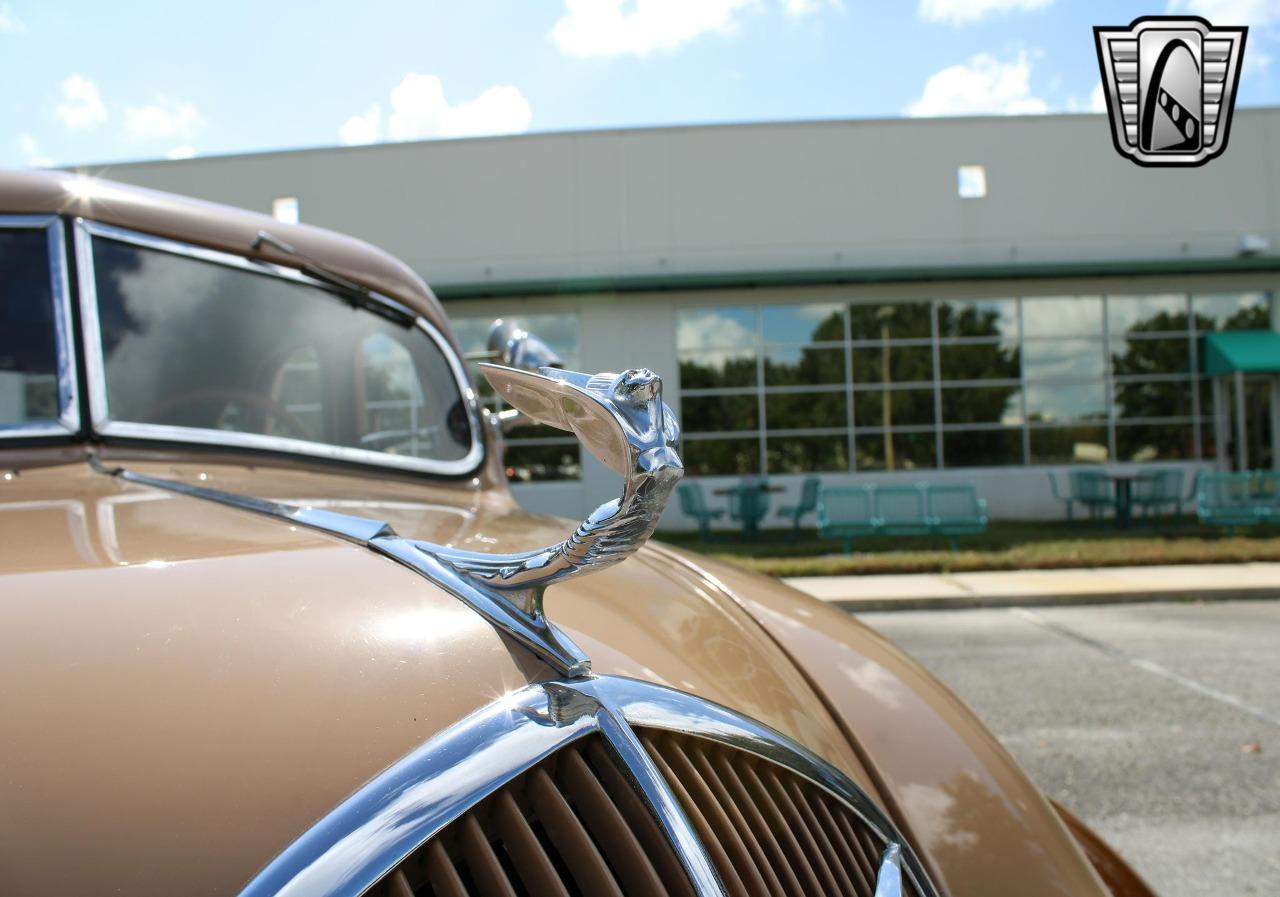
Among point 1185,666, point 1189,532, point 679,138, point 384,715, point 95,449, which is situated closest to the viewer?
point 384,715

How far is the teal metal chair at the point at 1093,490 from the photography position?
15180 millimetres

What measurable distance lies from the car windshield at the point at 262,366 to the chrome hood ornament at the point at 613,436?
1331mm

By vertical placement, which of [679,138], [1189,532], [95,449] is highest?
[679,138]

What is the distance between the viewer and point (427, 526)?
175cm

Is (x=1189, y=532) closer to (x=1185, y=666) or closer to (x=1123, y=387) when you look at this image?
(x=1123, y=387)

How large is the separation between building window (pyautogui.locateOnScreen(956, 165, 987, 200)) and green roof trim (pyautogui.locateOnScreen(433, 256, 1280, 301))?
1.56 metres

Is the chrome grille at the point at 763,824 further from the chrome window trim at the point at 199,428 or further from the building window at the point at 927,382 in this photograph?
the building window at the point at 927,382

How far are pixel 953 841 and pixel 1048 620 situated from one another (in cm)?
741

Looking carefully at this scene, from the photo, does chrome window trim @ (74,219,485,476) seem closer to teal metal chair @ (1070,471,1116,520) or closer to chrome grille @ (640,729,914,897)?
→ chrome grille @ (640,729,914,897)

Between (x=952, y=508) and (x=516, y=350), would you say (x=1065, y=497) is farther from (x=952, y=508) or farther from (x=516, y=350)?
(x=516, y=350)

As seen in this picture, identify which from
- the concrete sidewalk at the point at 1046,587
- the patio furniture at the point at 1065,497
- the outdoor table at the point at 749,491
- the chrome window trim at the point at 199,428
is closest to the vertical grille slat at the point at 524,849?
the chrome window trim at the point at 199,428

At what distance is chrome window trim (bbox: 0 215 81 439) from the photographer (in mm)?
1880

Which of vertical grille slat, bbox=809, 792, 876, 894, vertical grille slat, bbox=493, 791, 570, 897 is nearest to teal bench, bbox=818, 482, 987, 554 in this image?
vertical grille slat, bbox=809, 792, 876, 894

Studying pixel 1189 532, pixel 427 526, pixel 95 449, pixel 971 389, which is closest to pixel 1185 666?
pixel 427 526
